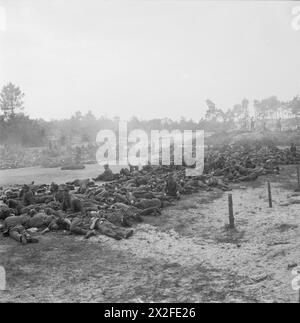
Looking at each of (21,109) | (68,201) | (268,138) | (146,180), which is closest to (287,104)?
(268,138)

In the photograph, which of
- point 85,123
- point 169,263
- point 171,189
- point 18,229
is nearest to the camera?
point 169,263

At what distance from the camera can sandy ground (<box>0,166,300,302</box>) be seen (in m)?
6.79

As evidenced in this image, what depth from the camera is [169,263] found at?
8.52 m

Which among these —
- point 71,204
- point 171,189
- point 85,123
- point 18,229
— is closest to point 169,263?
point 18,229

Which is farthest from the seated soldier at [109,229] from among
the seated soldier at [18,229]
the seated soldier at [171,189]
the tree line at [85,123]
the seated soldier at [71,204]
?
the tree line at [85,123]

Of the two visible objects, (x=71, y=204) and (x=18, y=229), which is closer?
(x=18, y=229)

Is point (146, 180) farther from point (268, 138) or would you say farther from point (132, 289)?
point (268, 138)

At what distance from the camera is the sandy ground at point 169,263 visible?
679cm

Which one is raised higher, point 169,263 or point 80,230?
point 80,230

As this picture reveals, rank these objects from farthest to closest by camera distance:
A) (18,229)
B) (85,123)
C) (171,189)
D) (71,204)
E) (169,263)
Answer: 1. (85,123)
2. (171,189)
3. (71,204)
4. (18,229)
5. (169,263)

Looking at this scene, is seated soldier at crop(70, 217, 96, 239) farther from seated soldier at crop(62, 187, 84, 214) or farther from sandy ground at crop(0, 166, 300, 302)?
seated soldier at crop(62, 187, 84, 214)

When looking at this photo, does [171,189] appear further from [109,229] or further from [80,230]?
[80,230]

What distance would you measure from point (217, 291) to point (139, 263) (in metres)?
2.39

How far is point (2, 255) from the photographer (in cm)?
919
